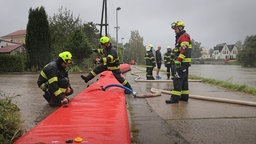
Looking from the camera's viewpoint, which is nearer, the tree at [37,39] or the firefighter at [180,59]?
the firefighter at [180,59]

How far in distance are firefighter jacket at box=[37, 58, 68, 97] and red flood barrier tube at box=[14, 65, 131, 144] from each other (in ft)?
3.18

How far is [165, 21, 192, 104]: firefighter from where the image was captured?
6.57 m

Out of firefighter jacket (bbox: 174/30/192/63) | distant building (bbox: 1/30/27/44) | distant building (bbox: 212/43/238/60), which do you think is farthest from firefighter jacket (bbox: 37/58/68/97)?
distant building (bbox: 212/43/238/60)

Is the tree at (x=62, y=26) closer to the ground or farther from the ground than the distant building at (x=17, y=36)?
closer to the ground

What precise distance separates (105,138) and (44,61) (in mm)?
18488

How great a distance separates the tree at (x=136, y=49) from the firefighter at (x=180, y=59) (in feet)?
225

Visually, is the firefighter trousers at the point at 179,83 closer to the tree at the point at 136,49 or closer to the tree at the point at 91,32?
the tree at the point at 91,32

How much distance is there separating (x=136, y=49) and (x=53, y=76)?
72351mm

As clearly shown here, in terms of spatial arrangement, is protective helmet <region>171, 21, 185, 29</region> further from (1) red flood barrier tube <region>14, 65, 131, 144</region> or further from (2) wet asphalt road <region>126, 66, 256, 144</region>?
(1) red flood barrier tube <region>14, 65, 131, 144</region>

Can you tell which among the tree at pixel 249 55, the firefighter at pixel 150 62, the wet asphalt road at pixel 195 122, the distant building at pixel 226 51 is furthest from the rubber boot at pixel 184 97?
the distant building at pixel 226 51

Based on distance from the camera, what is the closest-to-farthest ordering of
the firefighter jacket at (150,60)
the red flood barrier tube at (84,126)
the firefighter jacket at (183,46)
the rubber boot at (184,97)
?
the red flood barrier tube at (84,126), the firefighter jacket at (183,46), the rubber boot at (184,97), the firefighter jacket at (150,60)

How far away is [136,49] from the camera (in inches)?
3049

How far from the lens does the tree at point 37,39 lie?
65.2 feet

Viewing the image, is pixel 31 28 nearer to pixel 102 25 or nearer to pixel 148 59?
pixel 102 25
